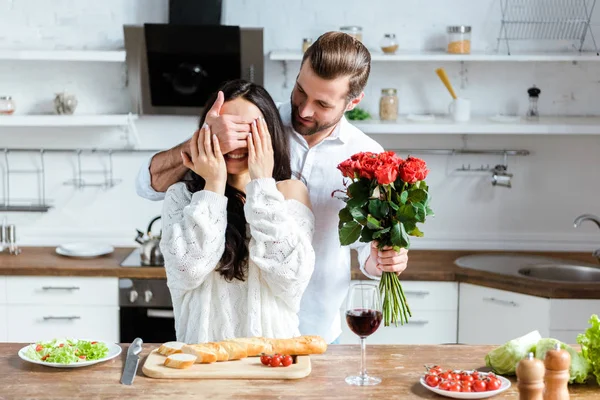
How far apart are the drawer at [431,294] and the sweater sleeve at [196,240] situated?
1.87 meters

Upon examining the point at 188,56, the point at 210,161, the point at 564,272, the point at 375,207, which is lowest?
the point at 564,272

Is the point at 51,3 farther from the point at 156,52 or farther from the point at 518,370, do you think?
the point at 518,370

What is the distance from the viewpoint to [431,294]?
13.2ft

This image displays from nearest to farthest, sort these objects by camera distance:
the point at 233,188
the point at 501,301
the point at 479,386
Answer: the point at 479,386
the point at 233,188
the point at 501,301

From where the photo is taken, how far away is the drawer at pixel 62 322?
4.03 meters

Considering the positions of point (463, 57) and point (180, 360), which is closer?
point (180, 360)

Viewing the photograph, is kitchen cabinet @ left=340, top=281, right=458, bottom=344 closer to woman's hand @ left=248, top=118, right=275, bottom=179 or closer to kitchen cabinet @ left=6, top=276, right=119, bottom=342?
kitchen cabinet @ left=6, top=276, right=119, bottom=342

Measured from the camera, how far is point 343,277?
2855 millimetres

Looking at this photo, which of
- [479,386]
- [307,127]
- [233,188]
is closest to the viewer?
[479,386]

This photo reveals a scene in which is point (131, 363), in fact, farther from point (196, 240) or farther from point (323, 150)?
point (323, 150)

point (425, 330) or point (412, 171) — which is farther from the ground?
point (412, 171)

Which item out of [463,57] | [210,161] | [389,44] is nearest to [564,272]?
[463,57]

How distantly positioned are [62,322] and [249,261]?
2.00 meters

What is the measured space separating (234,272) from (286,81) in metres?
2.31
